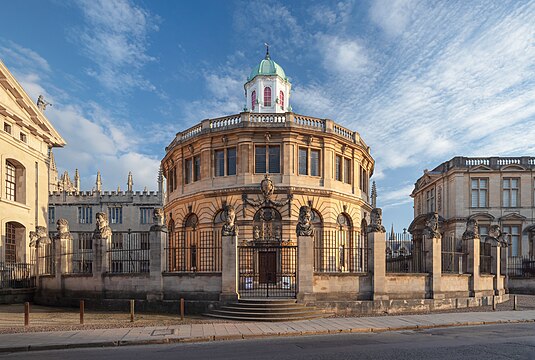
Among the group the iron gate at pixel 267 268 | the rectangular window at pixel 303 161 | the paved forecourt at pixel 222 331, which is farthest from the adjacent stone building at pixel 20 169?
the rectangular window at pixel 303 161

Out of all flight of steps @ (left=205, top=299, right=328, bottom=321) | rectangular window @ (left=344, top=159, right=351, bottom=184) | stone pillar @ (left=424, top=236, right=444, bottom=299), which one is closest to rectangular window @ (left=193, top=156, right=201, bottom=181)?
rectangular window @ (left=344, top=159, right=351, bottom=184)

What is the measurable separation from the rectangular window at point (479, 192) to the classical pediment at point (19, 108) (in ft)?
138

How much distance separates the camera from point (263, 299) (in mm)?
18578

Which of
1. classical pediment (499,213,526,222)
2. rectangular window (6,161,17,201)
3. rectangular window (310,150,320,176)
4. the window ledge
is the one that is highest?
rectangular window (310,150,320,176)

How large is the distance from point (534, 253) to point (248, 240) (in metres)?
29.8

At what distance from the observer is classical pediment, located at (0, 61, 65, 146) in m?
30.5

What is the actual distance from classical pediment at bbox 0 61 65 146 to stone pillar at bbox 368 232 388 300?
90.9 feet

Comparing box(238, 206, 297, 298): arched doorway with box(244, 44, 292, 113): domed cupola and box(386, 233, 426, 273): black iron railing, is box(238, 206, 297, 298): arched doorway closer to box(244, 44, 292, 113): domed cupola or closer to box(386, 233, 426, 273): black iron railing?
box(386, 233, 426, 273): black iron railing

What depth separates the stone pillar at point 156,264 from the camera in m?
19.8

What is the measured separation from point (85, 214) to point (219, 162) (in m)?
36.7

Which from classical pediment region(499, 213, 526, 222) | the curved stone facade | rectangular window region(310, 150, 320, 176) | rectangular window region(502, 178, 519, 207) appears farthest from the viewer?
rectangular window region(502, 178, 519, 207)

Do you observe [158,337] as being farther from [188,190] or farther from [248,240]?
[188,190]

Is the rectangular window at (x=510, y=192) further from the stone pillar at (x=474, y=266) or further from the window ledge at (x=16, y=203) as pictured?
the window ledge at (x=16, y=203)

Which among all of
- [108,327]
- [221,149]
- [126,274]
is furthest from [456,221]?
[108,327]
